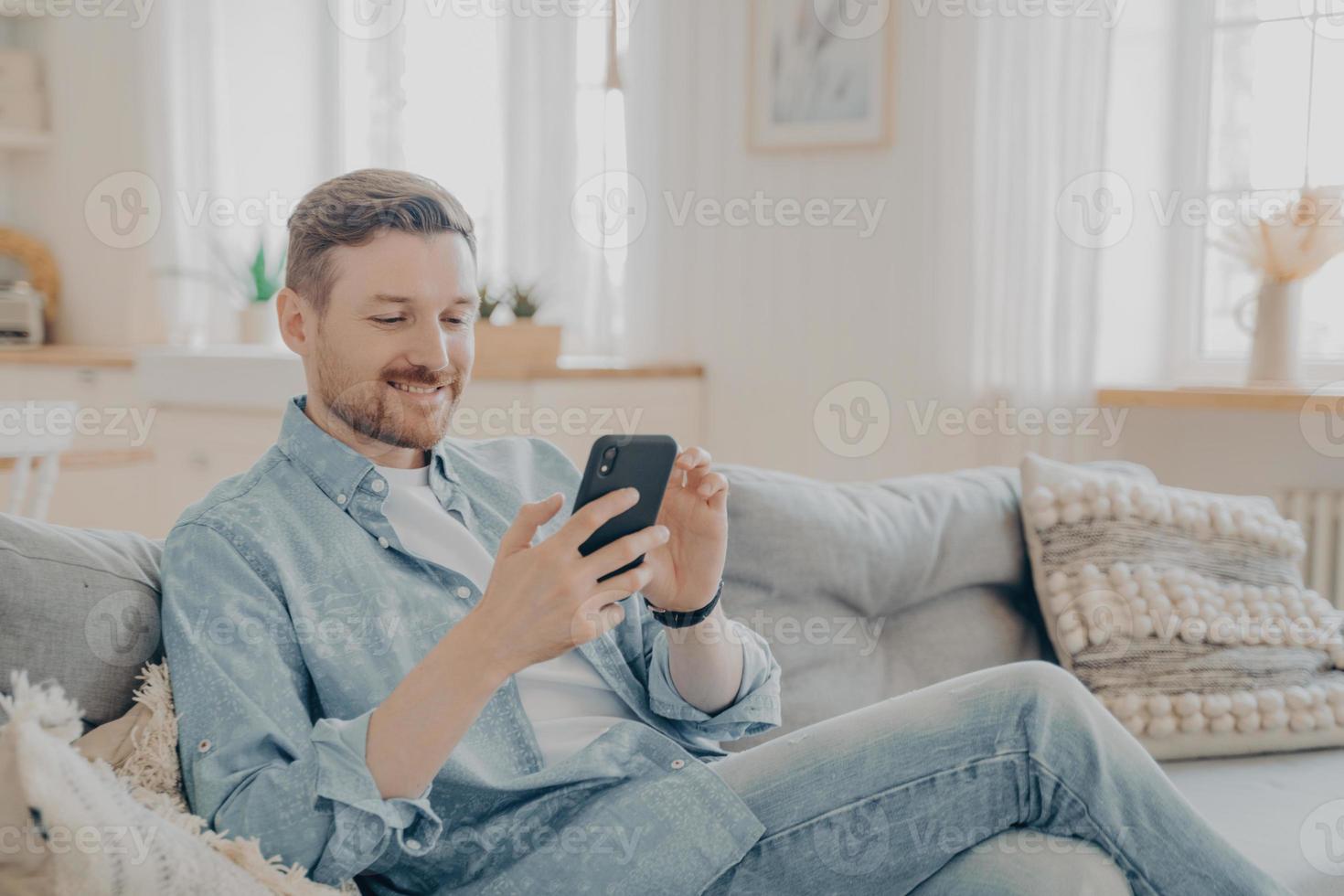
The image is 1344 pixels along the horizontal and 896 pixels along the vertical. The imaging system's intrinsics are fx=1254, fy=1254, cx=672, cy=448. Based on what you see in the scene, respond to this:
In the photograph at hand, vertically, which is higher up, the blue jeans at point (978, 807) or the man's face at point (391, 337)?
the man's face at point (391, 337)

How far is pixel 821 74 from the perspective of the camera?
3342mm

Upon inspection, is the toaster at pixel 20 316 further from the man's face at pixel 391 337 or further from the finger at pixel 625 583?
the finger at pixel 625 583

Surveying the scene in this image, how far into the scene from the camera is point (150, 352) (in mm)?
3725

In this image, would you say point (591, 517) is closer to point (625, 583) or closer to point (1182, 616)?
point (625, 583)

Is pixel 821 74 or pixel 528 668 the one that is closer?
pixel 528 668

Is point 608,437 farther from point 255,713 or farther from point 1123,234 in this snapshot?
point 1123,234

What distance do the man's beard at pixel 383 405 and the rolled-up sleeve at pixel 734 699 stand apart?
34cm

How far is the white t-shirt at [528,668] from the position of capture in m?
1.30

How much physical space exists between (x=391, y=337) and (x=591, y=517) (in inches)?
14.9

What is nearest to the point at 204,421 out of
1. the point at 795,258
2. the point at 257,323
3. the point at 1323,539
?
the point at 257,323

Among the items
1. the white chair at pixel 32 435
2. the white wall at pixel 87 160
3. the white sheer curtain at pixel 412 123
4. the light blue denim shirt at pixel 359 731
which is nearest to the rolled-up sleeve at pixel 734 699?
the light blue denim shirt at pixel 359 731

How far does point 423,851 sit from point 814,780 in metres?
0.37

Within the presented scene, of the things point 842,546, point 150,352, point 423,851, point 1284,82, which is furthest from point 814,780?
point 150,352

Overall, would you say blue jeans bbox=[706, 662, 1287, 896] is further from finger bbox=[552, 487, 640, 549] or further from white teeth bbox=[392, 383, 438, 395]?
white teeth bbox=[392, 383, 438, 395]
